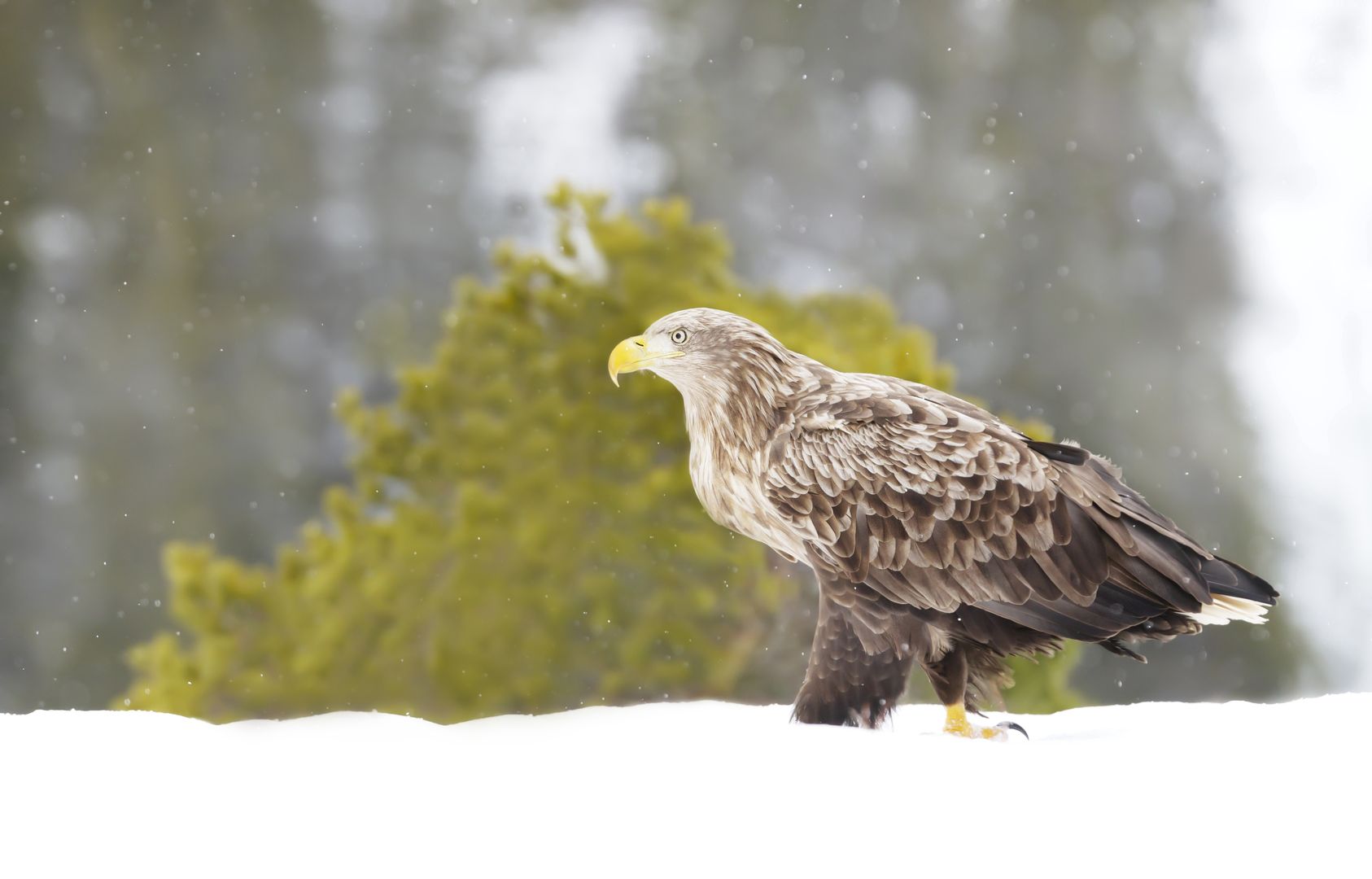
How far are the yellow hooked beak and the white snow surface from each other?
733 millimetres

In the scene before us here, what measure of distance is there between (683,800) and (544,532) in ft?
7.49

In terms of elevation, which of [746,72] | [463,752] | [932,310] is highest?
[746,72]

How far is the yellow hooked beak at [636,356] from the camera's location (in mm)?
2477

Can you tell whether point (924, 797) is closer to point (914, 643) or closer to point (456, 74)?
point (914, 643)

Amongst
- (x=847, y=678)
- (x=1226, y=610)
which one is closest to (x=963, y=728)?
(x=847, y=678)

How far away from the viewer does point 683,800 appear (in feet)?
6.61

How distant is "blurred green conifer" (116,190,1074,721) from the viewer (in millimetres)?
4223

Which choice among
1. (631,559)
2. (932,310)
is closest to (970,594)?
(631,559)

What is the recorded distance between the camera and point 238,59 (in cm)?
680

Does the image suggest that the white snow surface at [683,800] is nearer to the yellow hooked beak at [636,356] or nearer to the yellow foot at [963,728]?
the yellow foot at [963,728]

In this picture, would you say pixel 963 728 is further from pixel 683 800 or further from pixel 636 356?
pixel 636 356

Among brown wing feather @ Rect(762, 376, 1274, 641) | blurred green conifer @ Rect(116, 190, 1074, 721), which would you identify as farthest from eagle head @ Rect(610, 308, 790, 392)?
blurred green conifer @ Rect(116, 190, 1074, 721)

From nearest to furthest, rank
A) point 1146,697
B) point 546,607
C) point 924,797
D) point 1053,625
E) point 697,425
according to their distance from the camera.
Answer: point 924,797
point 1053,625
point 697,425
point 546,607
point 1146,697

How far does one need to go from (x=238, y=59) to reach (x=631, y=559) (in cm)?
424
